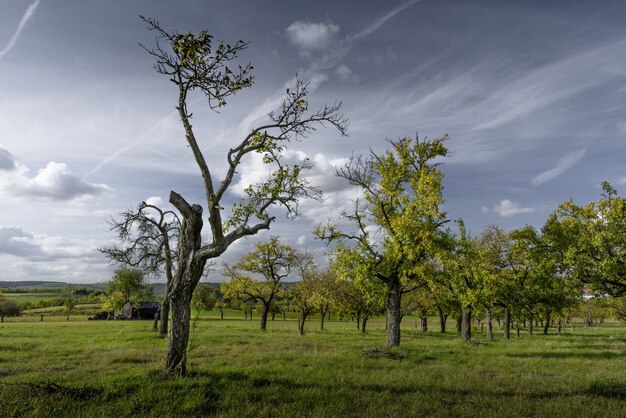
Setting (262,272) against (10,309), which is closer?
(262,272)

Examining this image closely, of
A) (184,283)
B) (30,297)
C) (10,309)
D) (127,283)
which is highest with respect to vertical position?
(184,283)

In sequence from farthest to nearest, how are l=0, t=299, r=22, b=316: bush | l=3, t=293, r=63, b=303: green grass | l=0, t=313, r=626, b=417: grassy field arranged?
1. l=3, t=293, r=63, b=303: green grass
2. l=0, t=299, r=22, b=316: bush
3. l=0, t=313, r=626, b=417: grassy field

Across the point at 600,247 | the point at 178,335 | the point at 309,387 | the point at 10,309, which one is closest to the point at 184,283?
the point at 178,335

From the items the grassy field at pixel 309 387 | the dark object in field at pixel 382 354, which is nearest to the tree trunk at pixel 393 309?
the dark object in field at pixel 382 354

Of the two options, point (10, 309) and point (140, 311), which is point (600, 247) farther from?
point (10, 309)

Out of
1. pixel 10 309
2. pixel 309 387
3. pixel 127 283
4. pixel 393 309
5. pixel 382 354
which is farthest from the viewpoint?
pixel 127 283

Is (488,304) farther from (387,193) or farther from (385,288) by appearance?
(387,193)

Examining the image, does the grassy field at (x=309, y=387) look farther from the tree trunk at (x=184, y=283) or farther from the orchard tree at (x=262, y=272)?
the orchard tree at (x=262, y=272)

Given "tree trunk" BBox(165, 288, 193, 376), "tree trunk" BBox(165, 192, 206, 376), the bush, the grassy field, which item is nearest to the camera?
the grassy field

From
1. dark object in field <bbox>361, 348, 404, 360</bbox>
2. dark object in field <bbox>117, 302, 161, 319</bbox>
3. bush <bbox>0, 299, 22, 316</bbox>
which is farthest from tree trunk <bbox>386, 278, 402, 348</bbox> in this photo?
bush <bbox>0, 299, 22, 316</bbox>

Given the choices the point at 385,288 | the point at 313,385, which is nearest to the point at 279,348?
the point at 385,288

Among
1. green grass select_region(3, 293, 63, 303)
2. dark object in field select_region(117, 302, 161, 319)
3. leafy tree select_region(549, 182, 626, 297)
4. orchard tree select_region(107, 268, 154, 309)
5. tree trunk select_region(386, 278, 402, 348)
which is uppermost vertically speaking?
leafy tree select_region(549, 182, 626, 297)

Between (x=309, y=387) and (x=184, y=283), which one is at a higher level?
(x=184, y=283)

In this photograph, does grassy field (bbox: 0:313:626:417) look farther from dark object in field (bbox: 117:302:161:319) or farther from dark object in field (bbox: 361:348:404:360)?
dark object in field (bbox: 117:302:161:319)
